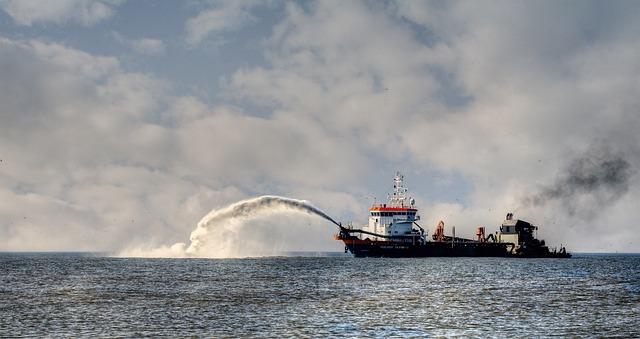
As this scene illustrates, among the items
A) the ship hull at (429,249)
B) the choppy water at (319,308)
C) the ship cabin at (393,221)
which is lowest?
the choppy water at (319,308)

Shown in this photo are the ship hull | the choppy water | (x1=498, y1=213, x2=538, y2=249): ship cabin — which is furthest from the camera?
(x1=498, y1=213, x2=538, y2=249): ship cabin

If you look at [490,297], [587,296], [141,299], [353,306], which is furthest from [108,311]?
[587,296]

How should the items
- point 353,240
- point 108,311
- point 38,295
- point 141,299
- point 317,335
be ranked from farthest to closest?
1. point 353,240
2. point 38,295
3. point 141,299
4. point 108,311
5. point 317,335

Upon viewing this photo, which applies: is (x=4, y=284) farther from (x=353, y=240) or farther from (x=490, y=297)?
(x=353, y=240)

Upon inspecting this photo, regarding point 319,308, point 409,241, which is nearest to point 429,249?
point 409,241

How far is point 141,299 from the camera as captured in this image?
57344 mm

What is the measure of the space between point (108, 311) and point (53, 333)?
10361 millimetres

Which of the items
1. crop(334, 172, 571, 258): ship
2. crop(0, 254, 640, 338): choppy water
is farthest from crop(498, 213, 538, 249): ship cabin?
crop(0, 254, 640, 338): choppy water

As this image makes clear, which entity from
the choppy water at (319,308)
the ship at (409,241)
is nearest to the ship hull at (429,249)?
the ship at (409,241)

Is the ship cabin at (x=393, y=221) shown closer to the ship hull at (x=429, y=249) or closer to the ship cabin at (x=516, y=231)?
the ship hull at (x=429, y=249)

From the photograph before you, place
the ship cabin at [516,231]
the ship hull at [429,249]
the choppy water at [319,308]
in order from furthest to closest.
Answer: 1. the ship cabin at [516,231]
2. the ship hull at [429,249]
3. the choppy water at [319,308]

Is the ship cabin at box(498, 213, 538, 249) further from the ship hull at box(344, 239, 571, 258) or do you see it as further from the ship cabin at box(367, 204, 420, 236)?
the ship cabin at box(367, 204, 420, 236)

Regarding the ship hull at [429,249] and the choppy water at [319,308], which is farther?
the ship hull at [429,249]

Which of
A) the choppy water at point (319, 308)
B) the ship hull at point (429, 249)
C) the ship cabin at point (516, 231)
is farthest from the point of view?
the ship cabin at point (516, 231)
